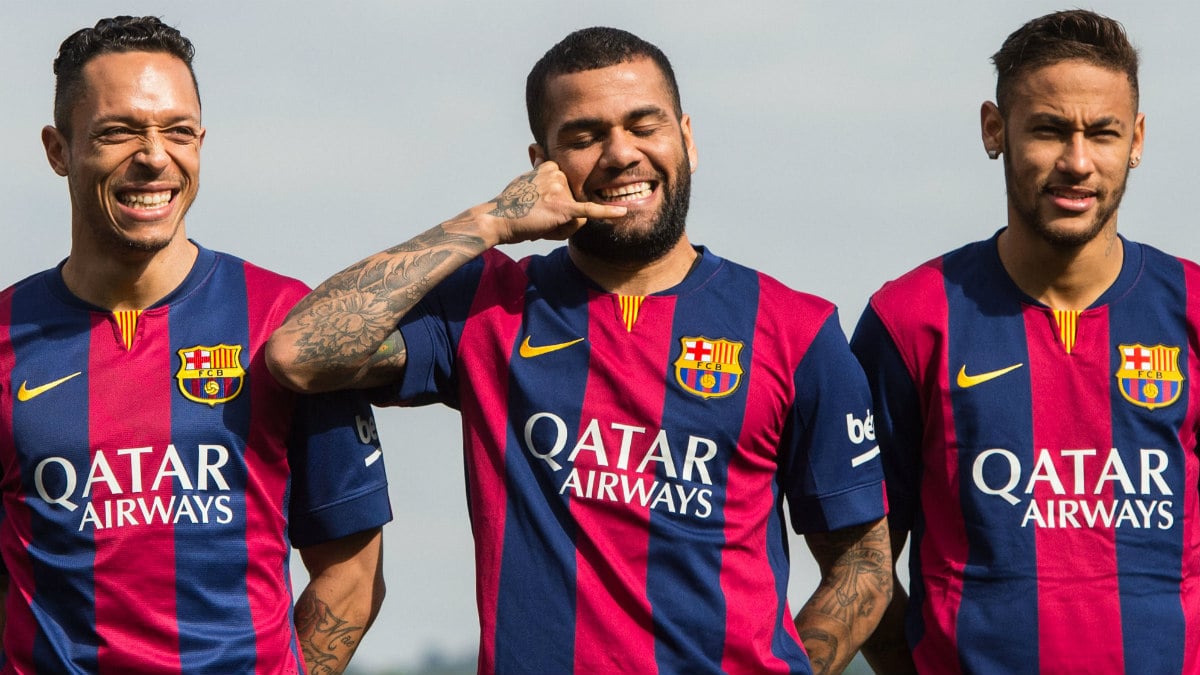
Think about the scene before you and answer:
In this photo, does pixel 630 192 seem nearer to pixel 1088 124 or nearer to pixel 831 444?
pixel 831 444

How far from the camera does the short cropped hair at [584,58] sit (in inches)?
201

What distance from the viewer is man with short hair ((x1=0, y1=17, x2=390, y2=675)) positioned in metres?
4.79

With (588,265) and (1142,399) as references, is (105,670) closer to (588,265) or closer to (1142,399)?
(588,265)

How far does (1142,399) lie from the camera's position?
512cm

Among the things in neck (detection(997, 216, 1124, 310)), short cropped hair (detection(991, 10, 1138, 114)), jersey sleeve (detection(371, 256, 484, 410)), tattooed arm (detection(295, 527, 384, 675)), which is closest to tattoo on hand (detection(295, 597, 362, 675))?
tattooed arm (detection(295, 527, 384, 675))

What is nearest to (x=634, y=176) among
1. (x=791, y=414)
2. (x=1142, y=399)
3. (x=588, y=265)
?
(x=588, y=265)

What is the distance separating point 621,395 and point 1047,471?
133 cm

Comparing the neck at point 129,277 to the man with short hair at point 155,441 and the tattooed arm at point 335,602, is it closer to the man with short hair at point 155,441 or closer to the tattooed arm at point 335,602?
the man with short hair at point 155,441

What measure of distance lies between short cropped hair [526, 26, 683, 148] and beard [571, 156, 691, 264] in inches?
11.1

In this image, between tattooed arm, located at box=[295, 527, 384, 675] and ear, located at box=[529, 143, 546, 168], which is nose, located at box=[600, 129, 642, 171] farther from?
tattooed arm, located at box=[295, 527, 384, 675]

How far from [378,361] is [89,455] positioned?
87 cm

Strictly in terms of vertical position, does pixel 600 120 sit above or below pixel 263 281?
above

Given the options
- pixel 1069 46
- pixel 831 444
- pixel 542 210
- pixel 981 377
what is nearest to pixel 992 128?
pixel 1069 46

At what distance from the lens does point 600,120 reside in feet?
16.4
